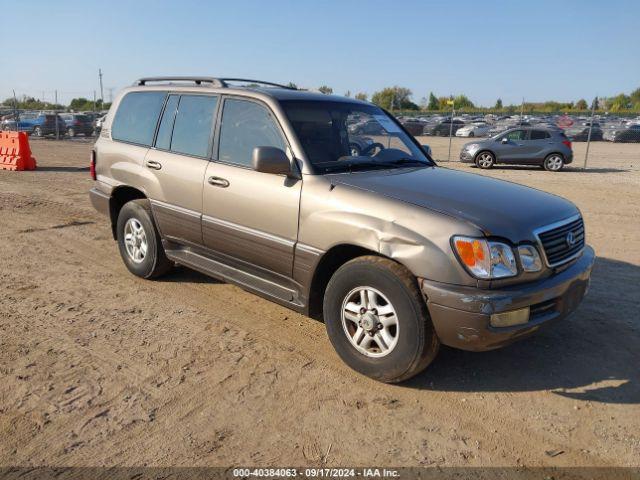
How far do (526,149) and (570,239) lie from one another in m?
15.9

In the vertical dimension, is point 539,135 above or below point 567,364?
above

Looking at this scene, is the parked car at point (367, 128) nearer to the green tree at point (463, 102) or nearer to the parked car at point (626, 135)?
the parked car at point (626, 135)

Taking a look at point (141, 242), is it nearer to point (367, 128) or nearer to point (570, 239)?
point (367, 128)

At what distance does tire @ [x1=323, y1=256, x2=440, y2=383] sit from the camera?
3.32m

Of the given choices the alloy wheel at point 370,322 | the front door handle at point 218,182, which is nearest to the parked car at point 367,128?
the front door handle at point 218,182

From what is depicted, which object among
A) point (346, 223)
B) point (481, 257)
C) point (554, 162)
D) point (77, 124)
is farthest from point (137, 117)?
point (77, 124)

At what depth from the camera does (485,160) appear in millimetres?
18828

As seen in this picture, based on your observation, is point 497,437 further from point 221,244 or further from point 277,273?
point 221,244

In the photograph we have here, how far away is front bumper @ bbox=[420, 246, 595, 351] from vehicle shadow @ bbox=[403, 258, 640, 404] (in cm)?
22

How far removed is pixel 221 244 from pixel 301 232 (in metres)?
0.96

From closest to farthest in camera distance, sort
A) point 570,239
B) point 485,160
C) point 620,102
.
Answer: point 570,239, point 485,160, point 620,102

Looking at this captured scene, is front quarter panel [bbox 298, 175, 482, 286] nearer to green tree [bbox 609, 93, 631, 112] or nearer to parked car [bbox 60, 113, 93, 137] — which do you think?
parked car [bbox 60, 113, 93, 137]

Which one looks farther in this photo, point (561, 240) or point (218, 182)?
point (218, 182)

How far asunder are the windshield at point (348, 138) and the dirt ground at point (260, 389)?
1419 millimetres
